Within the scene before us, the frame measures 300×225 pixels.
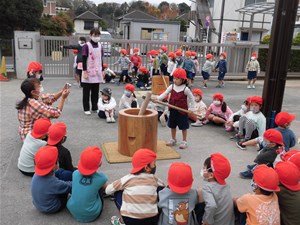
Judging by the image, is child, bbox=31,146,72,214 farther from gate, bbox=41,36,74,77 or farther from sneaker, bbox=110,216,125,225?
gate, bbox=41,36,74,77

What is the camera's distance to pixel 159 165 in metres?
5.28

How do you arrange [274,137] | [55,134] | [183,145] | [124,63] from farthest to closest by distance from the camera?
[124,63], [183,145], [274,137], [55,134]

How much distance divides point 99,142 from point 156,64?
713 cm

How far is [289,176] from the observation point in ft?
10.7

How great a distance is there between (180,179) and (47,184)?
1.51 m

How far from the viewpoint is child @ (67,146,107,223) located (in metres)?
3.50

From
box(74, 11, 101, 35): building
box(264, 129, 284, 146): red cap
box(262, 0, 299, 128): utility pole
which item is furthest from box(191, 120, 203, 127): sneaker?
box(74, 11, 101, 35): building

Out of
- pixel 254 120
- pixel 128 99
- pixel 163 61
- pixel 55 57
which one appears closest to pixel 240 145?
pixel 254 120

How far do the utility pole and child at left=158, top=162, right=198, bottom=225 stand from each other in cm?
384

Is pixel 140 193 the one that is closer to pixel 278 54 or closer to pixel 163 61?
pixel 278 54

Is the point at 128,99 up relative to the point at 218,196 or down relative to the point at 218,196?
up

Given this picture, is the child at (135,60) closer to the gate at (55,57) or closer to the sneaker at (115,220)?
the gate at (55,57)

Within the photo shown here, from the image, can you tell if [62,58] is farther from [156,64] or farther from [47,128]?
[47,128]

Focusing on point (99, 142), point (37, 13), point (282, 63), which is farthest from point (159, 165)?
point (37, 13)
